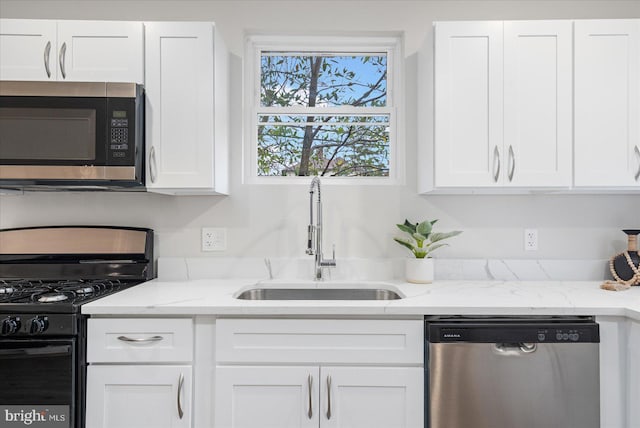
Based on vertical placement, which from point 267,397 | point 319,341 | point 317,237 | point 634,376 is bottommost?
point 267,397

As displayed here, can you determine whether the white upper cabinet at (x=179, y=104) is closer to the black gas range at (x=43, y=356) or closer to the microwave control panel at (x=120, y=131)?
the microwave control panel at (x=120, y=131)

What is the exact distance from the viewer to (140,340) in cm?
150

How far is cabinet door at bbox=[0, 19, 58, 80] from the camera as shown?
5.97ft

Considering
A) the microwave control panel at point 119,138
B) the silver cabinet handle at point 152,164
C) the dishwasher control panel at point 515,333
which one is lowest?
the dishwasher control panel at point 515,333

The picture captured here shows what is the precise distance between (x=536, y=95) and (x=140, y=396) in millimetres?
2080

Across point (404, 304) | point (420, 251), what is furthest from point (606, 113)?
point (404, 304)

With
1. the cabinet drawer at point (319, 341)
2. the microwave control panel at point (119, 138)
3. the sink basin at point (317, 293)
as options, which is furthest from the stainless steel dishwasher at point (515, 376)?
the microwave control panel at point (119, 138)

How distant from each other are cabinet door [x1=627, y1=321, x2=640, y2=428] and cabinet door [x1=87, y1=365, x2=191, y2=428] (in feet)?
5.28

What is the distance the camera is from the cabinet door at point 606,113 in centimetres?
184

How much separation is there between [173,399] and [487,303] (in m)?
1.23

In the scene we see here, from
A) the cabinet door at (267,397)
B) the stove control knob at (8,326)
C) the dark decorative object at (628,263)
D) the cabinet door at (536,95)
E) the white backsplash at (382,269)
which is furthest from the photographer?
the white backsplash at (382,269)

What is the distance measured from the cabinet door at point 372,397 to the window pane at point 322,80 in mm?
1458

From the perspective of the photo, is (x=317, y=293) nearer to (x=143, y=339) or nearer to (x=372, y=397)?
(x=372, y=397)

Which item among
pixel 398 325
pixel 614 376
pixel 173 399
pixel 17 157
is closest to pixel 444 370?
pixel 398 325
